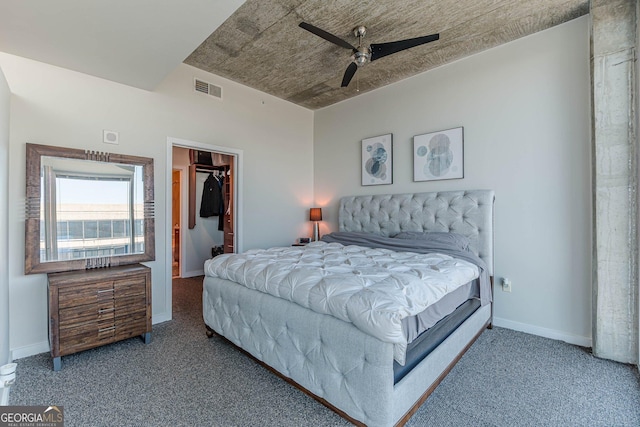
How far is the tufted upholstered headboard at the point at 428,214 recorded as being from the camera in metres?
3.05

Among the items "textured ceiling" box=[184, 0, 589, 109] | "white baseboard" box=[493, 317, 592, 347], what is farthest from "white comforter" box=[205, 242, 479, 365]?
"textured ceiling" box=[184, 0, 589, 109]

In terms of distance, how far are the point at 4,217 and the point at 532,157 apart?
4.63 m

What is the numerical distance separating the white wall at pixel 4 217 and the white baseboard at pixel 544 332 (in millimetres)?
4252

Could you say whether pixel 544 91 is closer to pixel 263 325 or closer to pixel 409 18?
pixel 409 18

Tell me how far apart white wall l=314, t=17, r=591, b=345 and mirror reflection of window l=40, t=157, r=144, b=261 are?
3311mm

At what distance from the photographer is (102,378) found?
2129mm

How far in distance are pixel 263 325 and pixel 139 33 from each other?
7.62ft

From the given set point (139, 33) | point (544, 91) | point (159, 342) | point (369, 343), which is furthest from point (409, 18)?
point (159, 342)

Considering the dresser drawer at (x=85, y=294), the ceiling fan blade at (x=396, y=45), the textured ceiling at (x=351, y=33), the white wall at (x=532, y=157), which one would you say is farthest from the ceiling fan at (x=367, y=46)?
the dresser drawer at (x=85, y=294)

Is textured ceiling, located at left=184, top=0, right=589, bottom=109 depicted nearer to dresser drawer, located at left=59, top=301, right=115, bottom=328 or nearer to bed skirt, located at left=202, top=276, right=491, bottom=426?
bed skirt, located at left=202, top=276, right=491, bottom=426

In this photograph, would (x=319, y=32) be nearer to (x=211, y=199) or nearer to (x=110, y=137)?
(x=110, y=137)

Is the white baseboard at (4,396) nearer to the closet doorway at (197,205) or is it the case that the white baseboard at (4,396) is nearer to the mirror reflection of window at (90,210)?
the mirror reflection of window at (90,210)

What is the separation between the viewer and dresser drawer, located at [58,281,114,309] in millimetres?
2287

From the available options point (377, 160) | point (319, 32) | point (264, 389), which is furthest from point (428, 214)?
point (264, 389)
